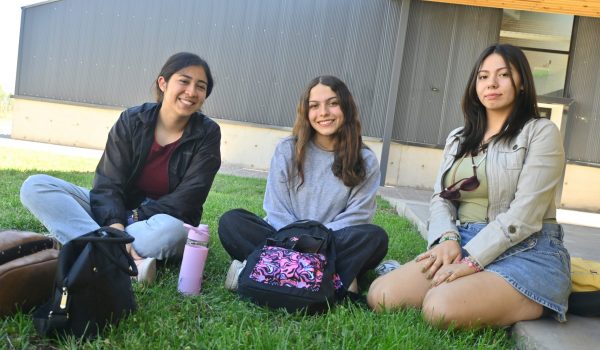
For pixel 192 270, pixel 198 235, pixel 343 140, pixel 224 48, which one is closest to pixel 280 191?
pixel 343 140

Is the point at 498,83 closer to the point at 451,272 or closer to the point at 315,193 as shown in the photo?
the point at 451,272

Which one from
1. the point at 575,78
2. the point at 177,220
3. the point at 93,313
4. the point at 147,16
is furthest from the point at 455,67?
the point at 93,313

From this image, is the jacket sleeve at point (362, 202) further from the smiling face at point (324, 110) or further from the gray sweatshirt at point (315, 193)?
the smiling face at point (324, 110)

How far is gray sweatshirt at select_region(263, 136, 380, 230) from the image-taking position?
9.89 feet

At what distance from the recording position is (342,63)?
11602mm

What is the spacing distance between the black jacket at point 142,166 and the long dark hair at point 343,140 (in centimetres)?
55

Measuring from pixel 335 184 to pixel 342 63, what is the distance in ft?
29.5

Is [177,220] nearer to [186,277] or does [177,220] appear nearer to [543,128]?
[186,277]

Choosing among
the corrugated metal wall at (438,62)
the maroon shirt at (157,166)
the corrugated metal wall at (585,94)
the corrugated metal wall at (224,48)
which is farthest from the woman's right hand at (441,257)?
the corrugated metal wall at (585,94)

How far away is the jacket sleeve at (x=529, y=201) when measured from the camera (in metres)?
2.36

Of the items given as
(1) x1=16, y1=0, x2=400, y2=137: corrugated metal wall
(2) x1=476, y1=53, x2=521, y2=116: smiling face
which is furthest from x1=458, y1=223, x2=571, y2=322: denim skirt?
(1) x1=16, y1=0, x2=400, y2=137: corrugated metal wall

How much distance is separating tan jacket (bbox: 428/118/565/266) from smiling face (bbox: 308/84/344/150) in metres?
0.88

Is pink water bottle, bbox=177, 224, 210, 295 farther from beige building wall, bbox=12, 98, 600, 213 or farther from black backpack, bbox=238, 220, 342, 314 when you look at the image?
beige building wall, bbox=12, 98, 600, 213

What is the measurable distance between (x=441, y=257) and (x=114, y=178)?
192cm
